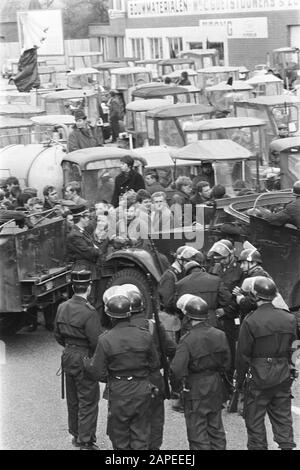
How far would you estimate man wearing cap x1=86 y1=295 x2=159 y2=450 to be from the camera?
26.8 ft

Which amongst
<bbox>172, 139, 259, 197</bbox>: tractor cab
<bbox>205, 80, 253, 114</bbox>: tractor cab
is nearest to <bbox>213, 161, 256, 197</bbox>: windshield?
Result: <bbox>172, 139, 259, 197</bbox>: tractor cab

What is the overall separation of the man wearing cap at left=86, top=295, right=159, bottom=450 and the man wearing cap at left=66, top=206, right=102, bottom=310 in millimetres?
3591

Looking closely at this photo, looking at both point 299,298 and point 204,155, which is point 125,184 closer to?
point 204,155

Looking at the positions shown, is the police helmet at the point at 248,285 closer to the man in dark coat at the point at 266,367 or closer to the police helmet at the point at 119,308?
the man in dark coat at the point at 266,367

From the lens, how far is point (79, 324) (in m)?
8.90

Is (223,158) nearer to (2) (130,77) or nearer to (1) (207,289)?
(1) (207,289)

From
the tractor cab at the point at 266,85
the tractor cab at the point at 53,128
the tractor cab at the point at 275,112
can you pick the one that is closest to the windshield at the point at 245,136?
the tractor cab at the point at 275,112

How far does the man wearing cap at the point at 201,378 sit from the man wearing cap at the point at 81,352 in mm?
936

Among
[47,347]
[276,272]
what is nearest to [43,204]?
[47,347]

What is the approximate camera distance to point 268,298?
8516 mm

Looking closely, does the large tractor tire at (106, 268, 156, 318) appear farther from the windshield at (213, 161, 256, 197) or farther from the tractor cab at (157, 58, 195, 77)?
the tractor cab at (157, 58, 195, 77)

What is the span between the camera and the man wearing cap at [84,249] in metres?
12.0

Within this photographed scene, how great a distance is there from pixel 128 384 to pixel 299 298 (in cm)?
352

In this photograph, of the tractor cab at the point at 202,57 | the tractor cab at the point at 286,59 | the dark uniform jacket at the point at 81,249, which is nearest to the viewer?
the dark uniform jacket at the point at 81,249
